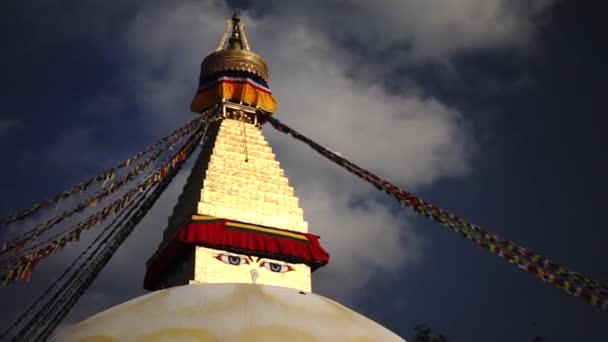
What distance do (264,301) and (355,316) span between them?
0.64 meters

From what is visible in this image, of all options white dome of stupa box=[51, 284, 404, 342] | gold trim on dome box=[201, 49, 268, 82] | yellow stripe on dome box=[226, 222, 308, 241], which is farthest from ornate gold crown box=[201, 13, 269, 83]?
white dome of stupa box=[51, 284, 404, 342]

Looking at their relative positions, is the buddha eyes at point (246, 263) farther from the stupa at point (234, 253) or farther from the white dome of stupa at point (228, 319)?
the white dome of stupa at point (228, 319)

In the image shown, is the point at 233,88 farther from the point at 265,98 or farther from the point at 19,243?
the point at 19,243

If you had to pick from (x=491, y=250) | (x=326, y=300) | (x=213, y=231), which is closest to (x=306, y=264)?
(x=213, y=231)

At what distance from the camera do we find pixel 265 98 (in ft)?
54.4

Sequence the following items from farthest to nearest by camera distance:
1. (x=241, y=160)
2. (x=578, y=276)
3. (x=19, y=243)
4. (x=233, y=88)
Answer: (x=233, y=88) < (x=241, y=160) < (x=19, y=243) < (x=578, y=276)

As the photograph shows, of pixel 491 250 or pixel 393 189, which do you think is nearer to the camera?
pixel 491 250

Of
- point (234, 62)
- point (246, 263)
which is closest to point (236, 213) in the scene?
point (246, 263)

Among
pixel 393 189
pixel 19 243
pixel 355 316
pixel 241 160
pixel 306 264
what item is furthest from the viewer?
pixel 241 160

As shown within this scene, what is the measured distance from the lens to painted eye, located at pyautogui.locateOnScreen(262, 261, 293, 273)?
41.9 ft

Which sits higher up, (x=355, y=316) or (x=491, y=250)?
(x=491, y=250)

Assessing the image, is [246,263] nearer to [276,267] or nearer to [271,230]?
[276,267]

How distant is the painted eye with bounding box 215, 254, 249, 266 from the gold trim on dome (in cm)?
602

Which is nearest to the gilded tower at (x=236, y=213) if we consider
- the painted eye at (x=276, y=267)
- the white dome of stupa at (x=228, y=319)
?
the painted eye at (x=276, y=267)
